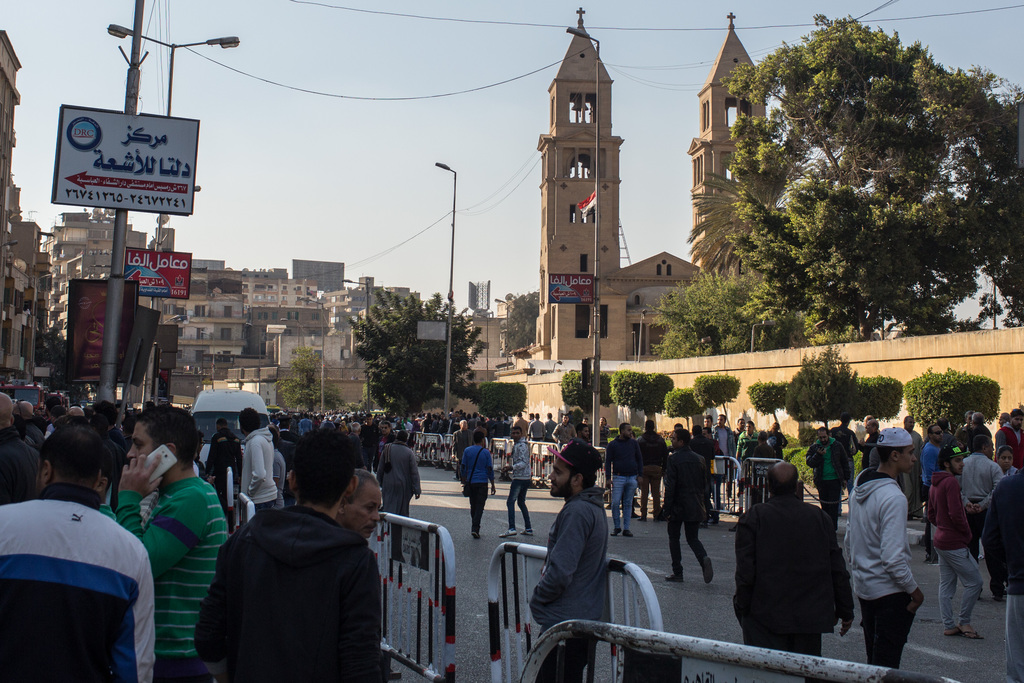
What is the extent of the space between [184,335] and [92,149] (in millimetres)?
106177

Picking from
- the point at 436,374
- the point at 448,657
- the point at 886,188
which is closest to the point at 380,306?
the point at 436,374

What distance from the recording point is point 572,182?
74812 mm

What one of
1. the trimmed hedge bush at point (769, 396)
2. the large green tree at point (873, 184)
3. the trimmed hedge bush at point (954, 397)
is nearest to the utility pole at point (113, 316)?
the trimmed hedge bush at point (954, 397)

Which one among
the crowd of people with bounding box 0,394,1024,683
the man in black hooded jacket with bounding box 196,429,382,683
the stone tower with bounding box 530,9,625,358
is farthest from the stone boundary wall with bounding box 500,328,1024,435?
the stone tower with bounding box 530,9,625,358

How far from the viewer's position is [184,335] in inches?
4414

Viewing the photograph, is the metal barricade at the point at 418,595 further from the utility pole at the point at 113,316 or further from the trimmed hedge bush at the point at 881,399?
the trimmed hedge bush at the point at 881,399

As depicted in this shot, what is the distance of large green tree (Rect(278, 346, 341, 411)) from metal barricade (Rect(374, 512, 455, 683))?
76186 millimetres

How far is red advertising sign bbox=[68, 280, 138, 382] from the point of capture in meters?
11.4

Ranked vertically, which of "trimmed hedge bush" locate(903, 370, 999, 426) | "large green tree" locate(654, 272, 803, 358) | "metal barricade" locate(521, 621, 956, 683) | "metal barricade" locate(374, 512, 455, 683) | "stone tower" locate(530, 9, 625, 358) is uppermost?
"stone tower" locate(530, 9, 625, 358)

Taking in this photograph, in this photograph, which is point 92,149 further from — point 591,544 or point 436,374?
point 436,374

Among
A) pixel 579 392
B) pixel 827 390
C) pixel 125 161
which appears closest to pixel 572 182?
pixel 579 392

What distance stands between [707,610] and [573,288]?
16.1 meters

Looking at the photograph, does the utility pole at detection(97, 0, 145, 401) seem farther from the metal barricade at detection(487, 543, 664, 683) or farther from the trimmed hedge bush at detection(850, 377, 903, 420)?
the trimmed hedge bush at detection(850, 377, 903, 420)

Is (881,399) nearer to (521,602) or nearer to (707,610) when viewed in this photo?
(707,610)
